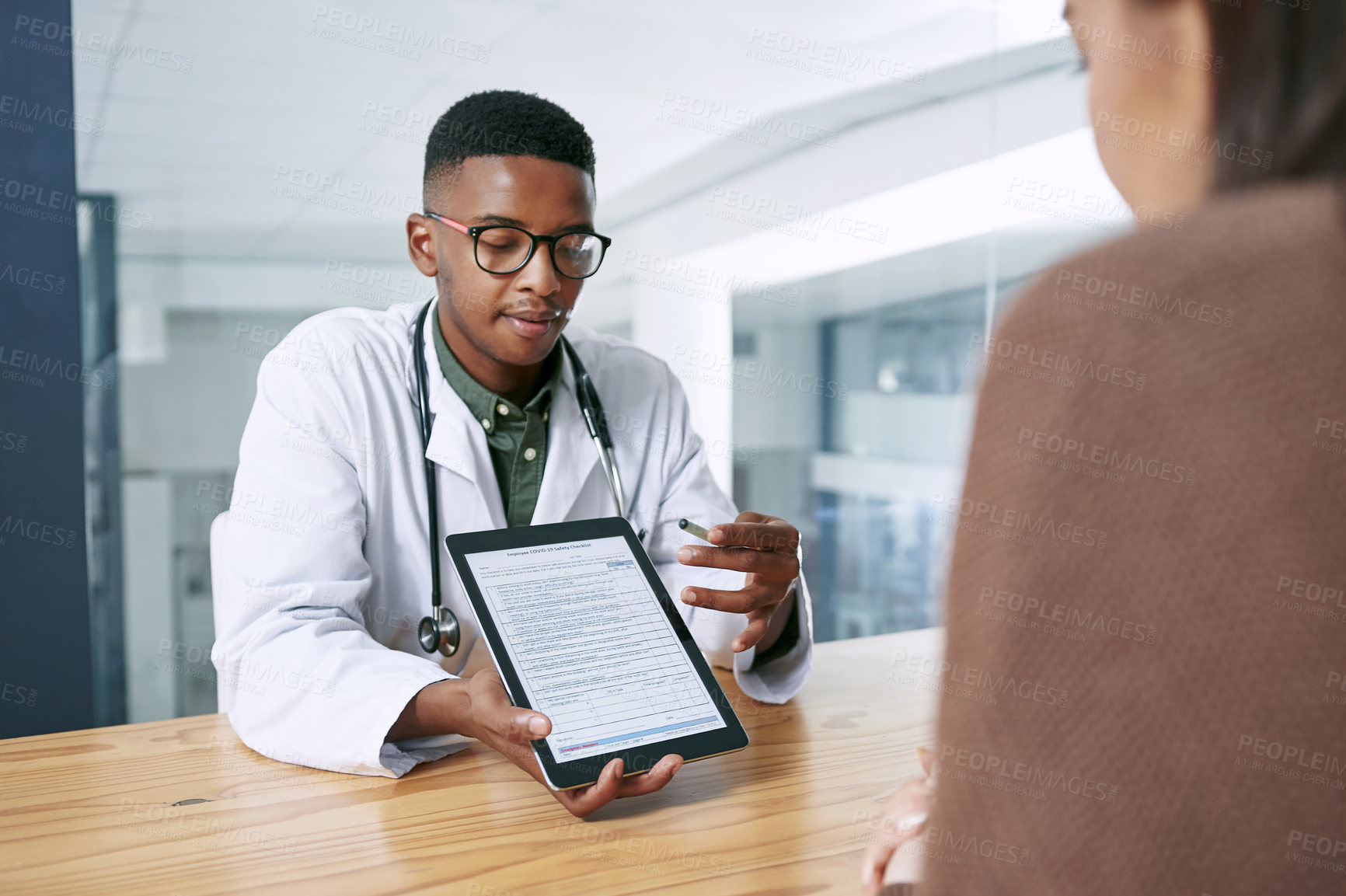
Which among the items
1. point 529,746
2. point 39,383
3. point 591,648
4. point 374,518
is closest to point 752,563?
point 591,648

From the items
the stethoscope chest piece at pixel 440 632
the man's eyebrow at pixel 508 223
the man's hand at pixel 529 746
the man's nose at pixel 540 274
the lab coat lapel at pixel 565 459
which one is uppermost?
the man's eyebrow at pixel 508 223

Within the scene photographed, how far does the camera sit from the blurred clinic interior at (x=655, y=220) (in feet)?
6.89

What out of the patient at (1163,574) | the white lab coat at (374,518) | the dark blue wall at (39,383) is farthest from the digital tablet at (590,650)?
the dark blue wall at (39,383)

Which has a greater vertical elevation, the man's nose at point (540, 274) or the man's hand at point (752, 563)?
the man's nose at point (540, 274)

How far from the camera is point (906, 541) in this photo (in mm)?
3730

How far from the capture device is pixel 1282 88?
43 cm

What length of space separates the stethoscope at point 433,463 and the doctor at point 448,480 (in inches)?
0.6

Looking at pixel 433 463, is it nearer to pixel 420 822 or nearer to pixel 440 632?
pixel 440 632

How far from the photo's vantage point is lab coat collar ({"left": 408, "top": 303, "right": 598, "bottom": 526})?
129cm

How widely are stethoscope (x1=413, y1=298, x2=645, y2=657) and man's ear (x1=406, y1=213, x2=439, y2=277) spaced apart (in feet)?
0.21

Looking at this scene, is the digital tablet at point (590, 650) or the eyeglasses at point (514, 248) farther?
the eyeglasses at point (514, 248)

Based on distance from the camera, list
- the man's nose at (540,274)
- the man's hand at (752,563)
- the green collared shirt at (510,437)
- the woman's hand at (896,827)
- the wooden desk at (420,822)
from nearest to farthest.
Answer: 1. the woman's hand at (896,827)
2. the wooden desk at (420,822)
3. the man's hand at (752,563)
4. the man's nose at (540,274)
5. the green collared shirt at (510,437)

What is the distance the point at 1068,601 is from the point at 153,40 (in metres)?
2.29

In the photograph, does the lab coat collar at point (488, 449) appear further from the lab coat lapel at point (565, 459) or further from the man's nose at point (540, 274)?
the man's nose at point (540, 274)
